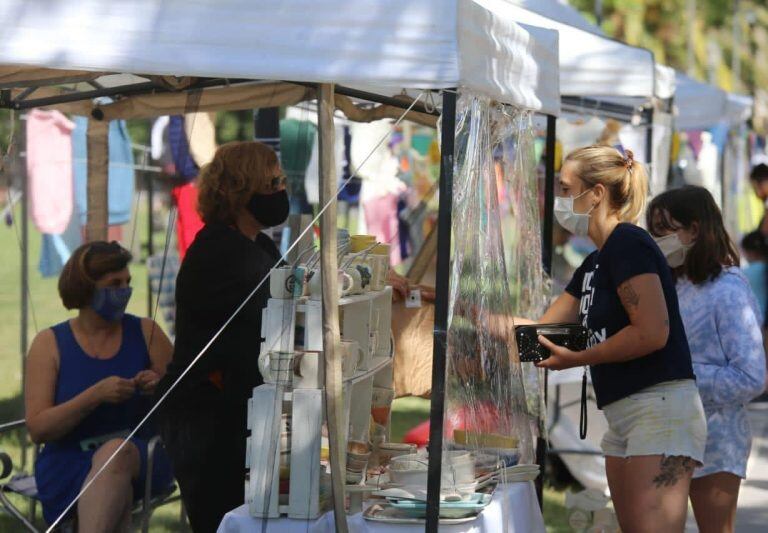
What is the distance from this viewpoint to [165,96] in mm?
4531

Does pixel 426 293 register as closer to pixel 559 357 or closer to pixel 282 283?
pixel 559 357

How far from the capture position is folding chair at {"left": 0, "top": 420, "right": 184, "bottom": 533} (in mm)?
3830

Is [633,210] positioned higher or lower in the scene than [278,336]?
higher

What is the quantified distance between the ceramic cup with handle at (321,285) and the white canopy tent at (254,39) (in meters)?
0.61

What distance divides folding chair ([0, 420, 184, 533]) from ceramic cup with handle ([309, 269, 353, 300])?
1.04 m

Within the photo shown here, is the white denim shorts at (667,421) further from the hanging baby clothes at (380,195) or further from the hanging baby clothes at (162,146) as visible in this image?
the hanging baby clothes at (380,195)

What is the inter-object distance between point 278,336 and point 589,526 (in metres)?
2.33

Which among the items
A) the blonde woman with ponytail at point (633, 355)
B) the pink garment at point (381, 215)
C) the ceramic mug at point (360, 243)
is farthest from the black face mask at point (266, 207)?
the pink garment at point (381, 215)

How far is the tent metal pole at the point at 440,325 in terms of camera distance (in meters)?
2.84

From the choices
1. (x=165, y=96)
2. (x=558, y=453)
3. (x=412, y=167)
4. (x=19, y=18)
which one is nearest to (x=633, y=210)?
(x=19, y=18)

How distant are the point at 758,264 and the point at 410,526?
6.24 m

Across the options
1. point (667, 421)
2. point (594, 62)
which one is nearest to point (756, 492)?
point (594, 62)

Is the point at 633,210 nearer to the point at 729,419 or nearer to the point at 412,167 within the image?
the point at 729,419

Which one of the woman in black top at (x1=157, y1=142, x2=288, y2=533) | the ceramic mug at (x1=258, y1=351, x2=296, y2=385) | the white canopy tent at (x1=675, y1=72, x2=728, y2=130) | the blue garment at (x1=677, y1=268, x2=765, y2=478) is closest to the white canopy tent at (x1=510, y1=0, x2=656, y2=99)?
the blue garment at (x1=677, y1=268, x2=765, y2=478)
